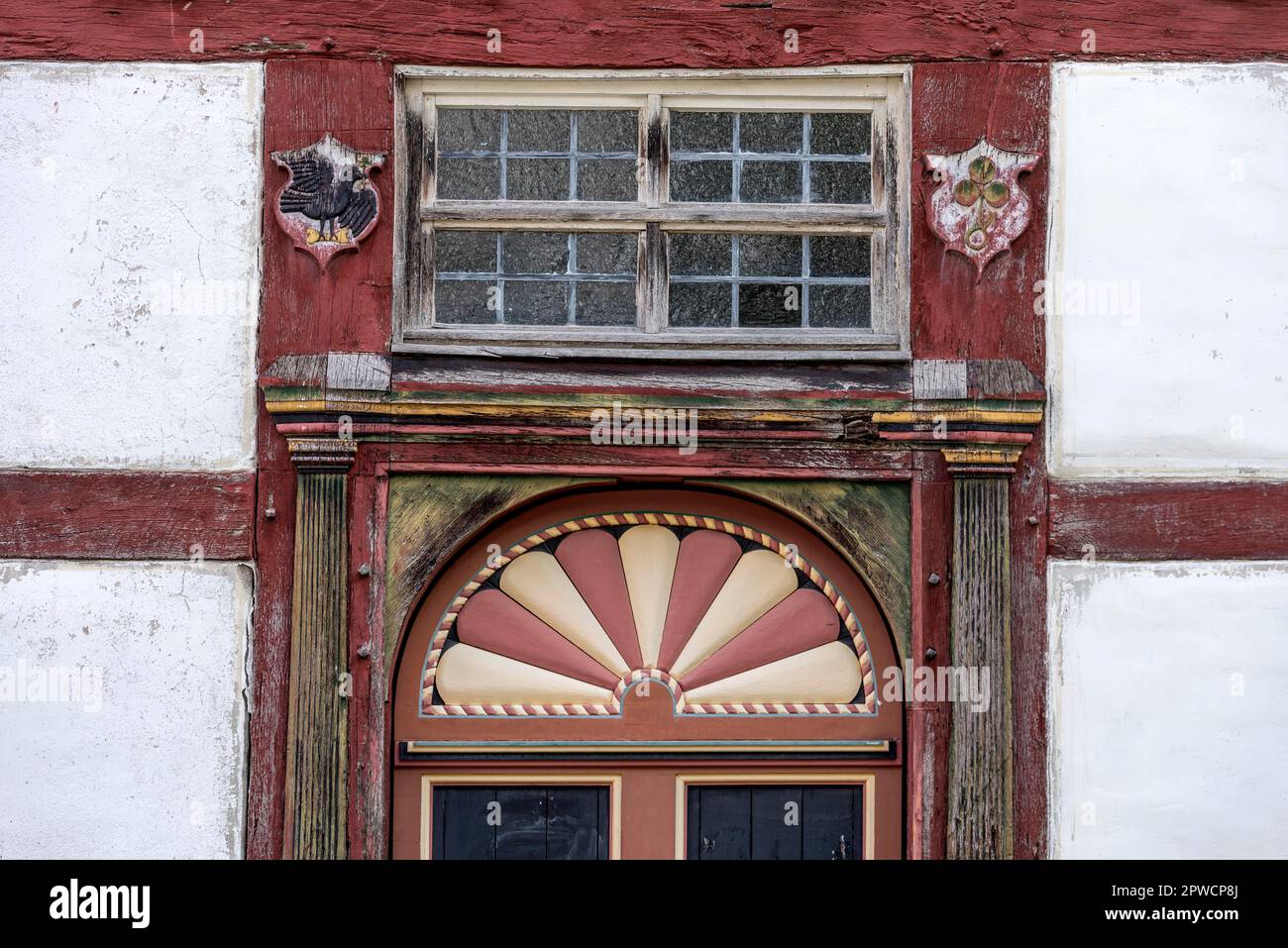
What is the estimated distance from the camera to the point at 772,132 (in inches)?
229

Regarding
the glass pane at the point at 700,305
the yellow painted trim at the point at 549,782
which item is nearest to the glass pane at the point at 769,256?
the glass pane at the point at 700,305

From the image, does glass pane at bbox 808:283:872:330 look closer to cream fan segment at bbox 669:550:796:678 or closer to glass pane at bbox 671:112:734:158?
glass pane at bbox 671:112:734:158

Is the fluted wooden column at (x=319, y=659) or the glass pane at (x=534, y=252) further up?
the glass pane at (x=534, y=252)

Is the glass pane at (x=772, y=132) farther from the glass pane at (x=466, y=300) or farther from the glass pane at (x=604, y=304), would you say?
the glass pane at (x=466, y=300)

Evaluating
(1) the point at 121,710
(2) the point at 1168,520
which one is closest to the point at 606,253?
(2) the point at 1168,520

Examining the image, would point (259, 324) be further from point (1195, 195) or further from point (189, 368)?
point (1195, 195)

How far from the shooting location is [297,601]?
17.9ft

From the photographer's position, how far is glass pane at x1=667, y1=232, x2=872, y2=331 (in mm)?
5801

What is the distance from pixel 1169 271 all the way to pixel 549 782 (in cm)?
297

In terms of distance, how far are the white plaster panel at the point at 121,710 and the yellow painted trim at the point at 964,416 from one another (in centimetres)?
244

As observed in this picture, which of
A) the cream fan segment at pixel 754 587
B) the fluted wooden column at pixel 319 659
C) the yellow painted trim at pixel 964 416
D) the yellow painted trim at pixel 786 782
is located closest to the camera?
the fluted wooden column at pixel 319 659

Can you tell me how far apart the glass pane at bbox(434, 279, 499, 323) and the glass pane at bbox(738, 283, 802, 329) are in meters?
0.95

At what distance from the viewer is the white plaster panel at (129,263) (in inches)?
219

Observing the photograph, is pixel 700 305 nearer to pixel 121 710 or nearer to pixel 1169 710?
pixel 1169 710
